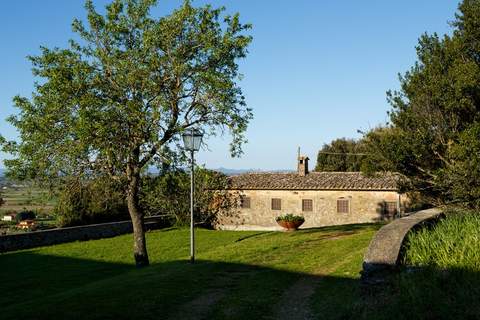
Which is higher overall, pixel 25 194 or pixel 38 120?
pixel 38 120

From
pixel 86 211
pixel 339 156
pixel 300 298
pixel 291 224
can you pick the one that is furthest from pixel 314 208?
pixel 300 298

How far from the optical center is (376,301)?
7797 mm

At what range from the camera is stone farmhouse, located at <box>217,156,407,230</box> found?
3519cm

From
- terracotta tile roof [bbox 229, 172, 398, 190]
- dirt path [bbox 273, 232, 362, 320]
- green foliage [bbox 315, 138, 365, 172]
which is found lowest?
dirt path [bbox 273, 232, 362, 320]

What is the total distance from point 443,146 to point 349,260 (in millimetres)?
4459

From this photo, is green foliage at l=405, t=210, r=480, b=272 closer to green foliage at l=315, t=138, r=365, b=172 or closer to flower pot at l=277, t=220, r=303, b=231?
flower pot at l=277, t=220, r=303, b=231

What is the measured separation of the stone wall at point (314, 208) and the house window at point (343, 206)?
0.78 feet

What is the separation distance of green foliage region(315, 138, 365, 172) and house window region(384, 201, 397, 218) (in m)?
21.8

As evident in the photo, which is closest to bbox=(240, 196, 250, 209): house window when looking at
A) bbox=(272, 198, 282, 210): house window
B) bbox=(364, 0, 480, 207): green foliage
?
bbox=(272, 198, 282, 210): house window

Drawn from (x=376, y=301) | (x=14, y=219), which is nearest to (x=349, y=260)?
(x=376, y=301)

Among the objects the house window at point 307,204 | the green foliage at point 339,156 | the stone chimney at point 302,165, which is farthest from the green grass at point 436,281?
the green foliage at point 339,156

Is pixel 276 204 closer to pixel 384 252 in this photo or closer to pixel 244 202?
pixel 244 202

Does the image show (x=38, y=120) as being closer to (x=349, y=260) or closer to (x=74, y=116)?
(x=74, y=116)

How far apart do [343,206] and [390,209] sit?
3.63 meters
